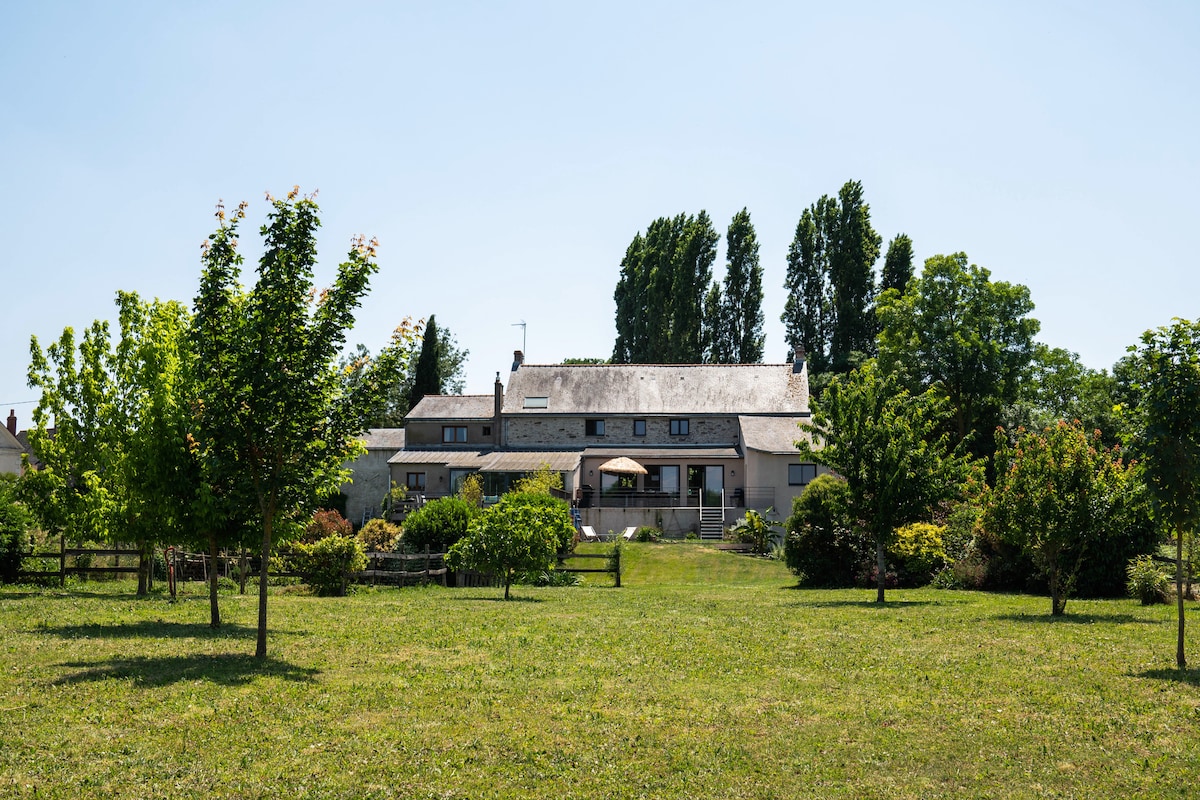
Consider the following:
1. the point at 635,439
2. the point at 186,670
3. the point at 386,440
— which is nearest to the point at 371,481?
the point at 386,440

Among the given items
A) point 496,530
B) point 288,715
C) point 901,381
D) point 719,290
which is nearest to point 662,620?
point 496,530

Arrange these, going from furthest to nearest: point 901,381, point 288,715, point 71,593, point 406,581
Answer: point 901,381 → point 406,581 → point 71,593 → point 288,715

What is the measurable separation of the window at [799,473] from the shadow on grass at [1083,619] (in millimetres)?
27705

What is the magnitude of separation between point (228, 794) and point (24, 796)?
4.89 feet

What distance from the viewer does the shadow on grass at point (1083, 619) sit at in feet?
60.2

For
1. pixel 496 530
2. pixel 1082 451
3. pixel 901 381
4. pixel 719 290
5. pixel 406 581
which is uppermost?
pixel 719 290

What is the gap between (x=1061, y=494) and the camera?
1972 centimetres

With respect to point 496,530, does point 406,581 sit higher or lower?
lower

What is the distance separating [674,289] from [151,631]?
184 feet

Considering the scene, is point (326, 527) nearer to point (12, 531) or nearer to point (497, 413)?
point (12, 531)

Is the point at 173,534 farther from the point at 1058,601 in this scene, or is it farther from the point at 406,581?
the point at 1058,601

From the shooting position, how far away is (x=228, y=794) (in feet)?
25.8

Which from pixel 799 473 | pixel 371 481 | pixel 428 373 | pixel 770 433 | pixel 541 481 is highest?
pixel 428 373

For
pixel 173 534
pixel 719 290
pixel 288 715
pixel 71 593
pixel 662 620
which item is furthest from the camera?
pixel 719 290
